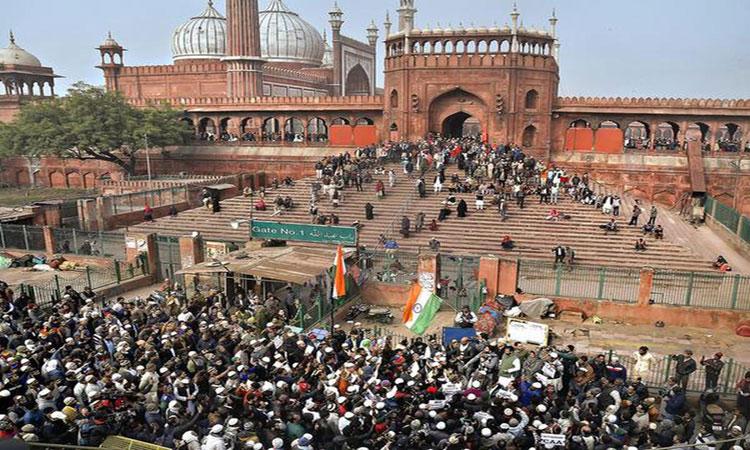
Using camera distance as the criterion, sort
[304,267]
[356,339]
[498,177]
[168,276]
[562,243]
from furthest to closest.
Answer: [498,177] < [562,243] < [168,276] < [304,267] < [356,339]

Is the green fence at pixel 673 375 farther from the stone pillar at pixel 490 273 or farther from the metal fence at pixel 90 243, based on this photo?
the metal fence at pixel 90 243

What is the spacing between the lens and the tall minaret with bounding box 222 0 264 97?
4397cm

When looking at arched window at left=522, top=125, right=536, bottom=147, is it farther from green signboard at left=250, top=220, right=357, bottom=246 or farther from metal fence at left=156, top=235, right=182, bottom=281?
metal fence at left=156, top=235, right=182, bottom=281

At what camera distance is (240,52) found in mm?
45031

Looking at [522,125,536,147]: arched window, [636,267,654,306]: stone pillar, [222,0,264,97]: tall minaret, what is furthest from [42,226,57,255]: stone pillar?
[522,125,536,147]: arched window

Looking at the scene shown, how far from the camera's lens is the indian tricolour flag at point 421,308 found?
13555 mm

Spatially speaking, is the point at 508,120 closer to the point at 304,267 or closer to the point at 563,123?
the point at 563,123

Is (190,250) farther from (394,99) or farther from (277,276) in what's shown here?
(394,99)

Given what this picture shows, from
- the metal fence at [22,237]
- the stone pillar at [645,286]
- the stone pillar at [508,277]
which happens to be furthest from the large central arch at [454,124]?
the metal fence at [22,237]

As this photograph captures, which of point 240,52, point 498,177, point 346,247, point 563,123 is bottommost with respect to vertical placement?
point 346,247

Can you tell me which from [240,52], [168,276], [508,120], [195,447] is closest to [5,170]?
[240,52]

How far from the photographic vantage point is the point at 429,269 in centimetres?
1675

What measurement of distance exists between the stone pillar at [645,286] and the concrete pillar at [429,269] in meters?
5.62

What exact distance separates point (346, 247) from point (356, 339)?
20.9 feet
